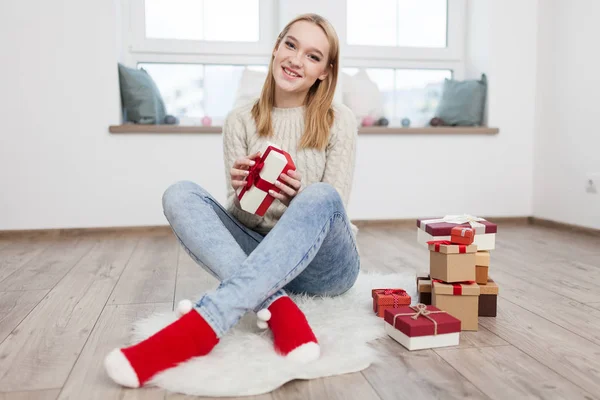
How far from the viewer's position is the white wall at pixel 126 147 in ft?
9.55

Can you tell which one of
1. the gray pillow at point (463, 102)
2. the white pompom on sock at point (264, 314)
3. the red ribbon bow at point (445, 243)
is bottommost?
the white pompom on sock at point (264, 314)

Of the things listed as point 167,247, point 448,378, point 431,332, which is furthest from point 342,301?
point 167,247

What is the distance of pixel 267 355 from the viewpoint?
1.15m

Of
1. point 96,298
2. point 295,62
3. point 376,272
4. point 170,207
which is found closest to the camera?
point 170,207

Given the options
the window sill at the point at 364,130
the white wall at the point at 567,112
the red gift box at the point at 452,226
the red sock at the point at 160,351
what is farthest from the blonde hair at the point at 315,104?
the white wall at the point at 567,112

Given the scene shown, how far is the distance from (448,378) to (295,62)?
89cm

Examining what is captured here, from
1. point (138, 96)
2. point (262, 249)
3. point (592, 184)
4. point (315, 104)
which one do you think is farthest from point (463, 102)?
point (262, 249)

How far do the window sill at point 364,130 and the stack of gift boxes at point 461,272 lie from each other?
6.00 ft

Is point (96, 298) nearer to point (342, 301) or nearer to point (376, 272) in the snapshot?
point (342, 301)

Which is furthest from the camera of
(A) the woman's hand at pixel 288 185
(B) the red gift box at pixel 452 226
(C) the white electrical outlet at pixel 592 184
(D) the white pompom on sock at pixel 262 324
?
(C) the white electrical outlet at pixel 592 184

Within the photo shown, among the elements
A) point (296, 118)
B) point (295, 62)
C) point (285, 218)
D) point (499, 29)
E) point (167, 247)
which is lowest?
point (167, 247)

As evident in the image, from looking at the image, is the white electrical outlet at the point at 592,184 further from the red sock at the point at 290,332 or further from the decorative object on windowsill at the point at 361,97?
the red sock at the point at 290,332

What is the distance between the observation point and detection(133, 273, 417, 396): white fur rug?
3.36ft

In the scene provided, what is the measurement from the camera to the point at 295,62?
1.52 m
